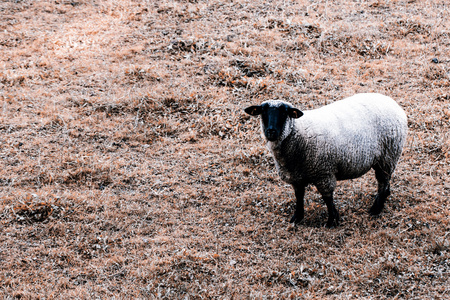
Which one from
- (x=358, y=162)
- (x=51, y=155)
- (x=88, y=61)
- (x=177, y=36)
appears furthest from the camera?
(x=177, y=36)

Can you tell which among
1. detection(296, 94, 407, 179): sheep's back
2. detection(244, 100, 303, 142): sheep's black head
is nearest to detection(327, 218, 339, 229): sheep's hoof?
detection(296, 94, 407, 179): sheep's back

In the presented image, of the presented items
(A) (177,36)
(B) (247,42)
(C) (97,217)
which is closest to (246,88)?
(B) (247,42)

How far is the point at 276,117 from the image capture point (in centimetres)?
595

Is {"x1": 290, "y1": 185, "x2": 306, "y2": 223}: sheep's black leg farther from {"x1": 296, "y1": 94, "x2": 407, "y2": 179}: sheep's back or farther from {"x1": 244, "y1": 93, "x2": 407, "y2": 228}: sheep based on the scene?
{"x1": 296, "y1": 94, "x2": 407, "y2": 179}: sheep's back

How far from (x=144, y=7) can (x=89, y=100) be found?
6.10m

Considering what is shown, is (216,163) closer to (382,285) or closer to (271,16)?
(382,285)

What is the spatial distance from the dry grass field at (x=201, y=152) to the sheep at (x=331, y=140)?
87cm

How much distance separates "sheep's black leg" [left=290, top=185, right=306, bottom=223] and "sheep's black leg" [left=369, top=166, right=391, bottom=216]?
129 cm

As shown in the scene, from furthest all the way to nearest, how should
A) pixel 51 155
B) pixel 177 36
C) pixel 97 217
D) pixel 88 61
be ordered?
pixel 177 36 < pixel 88 61 < pixel 51 155 < pixel 97 217

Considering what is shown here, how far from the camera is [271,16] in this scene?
13.9 meters

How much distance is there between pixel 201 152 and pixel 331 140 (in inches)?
135

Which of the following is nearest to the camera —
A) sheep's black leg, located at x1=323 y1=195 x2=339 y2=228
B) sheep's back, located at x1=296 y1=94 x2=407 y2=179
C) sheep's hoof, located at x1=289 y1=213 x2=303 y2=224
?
sheep's back, located at x1=296 y1=94 x2=407 y2=179

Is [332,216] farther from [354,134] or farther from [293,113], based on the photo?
[293,113]

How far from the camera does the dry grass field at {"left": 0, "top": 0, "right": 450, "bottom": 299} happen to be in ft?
18.9
